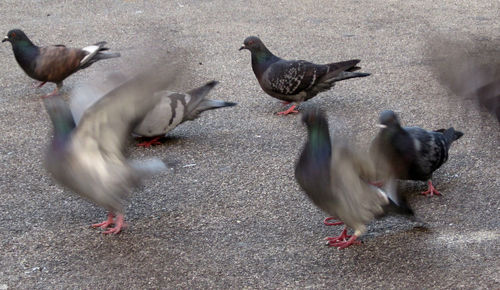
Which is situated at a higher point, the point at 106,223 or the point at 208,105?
the point at 208,105

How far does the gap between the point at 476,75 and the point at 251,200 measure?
1.93 m

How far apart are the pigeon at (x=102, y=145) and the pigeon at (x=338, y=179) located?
0.92 meters

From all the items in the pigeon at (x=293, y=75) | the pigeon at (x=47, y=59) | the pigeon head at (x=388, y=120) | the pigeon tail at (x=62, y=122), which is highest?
the pigeon head at (x=388, y=120)

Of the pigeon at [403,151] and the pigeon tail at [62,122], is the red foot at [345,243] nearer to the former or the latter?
the pigeon at [403,151]

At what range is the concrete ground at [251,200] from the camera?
11.9 feet

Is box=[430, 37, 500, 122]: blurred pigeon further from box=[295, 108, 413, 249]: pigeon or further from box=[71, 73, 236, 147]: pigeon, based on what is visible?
box=[71, 73, 236, 147]: pigeon

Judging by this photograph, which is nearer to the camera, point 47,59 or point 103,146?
point 103,146

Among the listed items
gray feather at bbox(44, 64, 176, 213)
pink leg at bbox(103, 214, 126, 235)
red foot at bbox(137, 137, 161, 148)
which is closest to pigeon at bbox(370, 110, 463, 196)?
gray feather at bbox(44, 64, 176, 213)

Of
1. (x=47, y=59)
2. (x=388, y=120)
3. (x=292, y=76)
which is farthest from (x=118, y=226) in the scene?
(x=47, y=59)

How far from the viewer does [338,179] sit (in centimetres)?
364

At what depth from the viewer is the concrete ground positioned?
11.9 feet

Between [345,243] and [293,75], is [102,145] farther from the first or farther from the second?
[293,75]

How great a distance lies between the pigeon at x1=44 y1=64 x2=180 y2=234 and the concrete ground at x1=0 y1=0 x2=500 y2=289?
0.94 feet

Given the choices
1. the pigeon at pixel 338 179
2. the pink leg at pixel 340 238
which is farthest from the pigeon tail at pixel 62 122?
the pink leg at pixel 340 238
